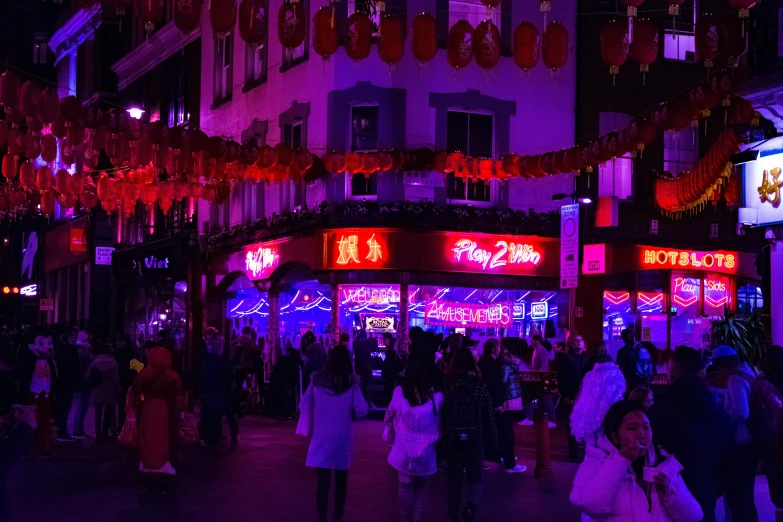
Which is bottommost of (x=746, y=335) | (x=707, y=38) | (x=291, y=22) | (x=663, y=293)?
(x=746, y=335)

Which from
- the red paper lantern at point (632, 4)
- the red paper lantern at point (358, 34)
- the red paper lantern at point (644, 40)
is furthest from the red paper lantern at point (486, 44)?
the red paper lantern at point (632, 4)

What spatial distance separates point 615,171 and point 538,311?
410cm

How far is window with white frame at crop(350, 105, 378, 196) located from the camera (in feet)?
90.1

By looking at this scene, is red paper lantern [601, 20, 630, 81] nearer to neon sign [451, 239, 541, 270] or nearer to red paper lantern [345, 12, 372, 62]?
red paper lantern [345, 12, 372, 62]

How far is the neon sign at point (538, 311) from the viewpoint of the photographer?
28.9m

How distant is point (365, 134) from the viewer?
27.6 meters

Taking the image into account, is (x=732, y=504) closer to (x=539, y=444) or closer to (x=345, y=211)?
(x=539, y=444)

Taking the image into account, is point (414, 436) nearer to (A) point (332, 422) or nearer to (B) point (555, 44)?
(A) point (332, 422)

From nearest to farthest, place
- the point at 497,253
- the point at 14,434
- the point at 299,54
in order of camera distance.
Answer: the point at 14,434 → the point at 497,253 → the point at 299,54

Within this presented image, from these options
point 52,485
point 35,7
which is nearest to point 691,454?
point 52,485

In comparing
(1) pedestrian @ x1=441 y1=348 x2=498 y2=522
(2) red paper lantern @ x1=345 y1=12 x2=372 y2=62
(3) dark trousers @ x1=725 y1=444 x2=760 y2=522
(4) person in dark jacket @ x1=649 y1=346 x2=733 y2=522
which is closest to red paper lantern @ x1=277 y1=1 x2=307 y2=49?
(2) red paper lantern @ x1=345 y1=12 x2=372 y2=62

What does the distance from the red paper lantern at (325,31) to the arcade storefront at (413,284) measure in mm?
8423

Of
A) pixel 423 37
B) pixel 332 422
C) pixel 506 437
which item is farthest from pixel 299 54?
pixel 332 422

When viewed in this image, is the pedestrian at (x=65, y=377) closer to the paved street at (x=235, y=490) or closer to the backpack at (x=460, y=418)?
the paved street at (x=235, y=490)
